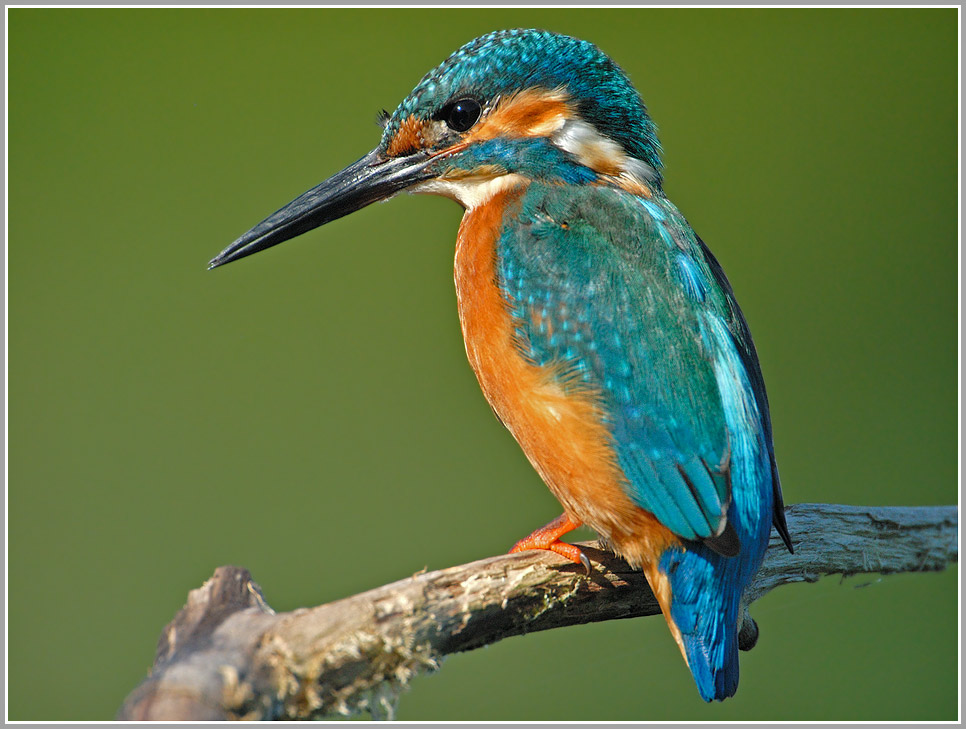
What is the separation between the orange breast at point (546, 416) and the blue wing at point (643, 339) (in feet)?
0.08

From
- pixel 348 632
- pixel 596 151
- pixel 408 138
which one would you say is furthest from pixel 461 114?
pixel 348 632

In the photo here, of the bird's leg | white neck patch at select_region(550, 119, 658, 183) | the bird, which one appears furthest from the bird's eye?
the bird's leg

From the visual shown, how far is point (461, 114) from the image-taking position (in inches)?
58.7

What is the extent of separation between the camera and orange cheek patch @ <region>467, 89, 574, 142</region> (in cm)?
147

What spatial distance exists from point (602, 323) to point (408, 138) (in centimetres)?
54

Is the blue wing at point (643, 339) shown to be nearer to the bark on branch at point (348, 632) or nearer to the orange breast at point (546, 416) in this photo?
the orange breast at point (546, 416)

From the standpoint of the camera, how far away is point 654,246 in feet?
4.45

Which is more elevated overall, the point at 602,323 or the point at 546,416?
the point at 602,323

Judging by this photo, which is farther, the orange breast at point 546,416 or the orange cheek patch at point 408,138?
the orange cheek patch at point 408,138

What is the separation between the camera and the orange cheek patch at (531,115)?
1473mm

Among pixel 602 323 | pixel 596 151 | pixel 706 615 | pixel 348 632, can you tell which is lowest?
pixel 706 615

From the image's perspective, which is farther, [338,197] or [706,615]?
[338,197]

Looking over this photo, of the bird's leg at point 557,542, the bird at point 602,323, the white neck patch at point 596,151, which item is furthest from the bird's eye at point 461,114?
the bird's leg at point 557,542

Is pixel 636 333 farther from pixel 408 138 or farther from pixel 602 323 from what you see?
pixel 408 138
